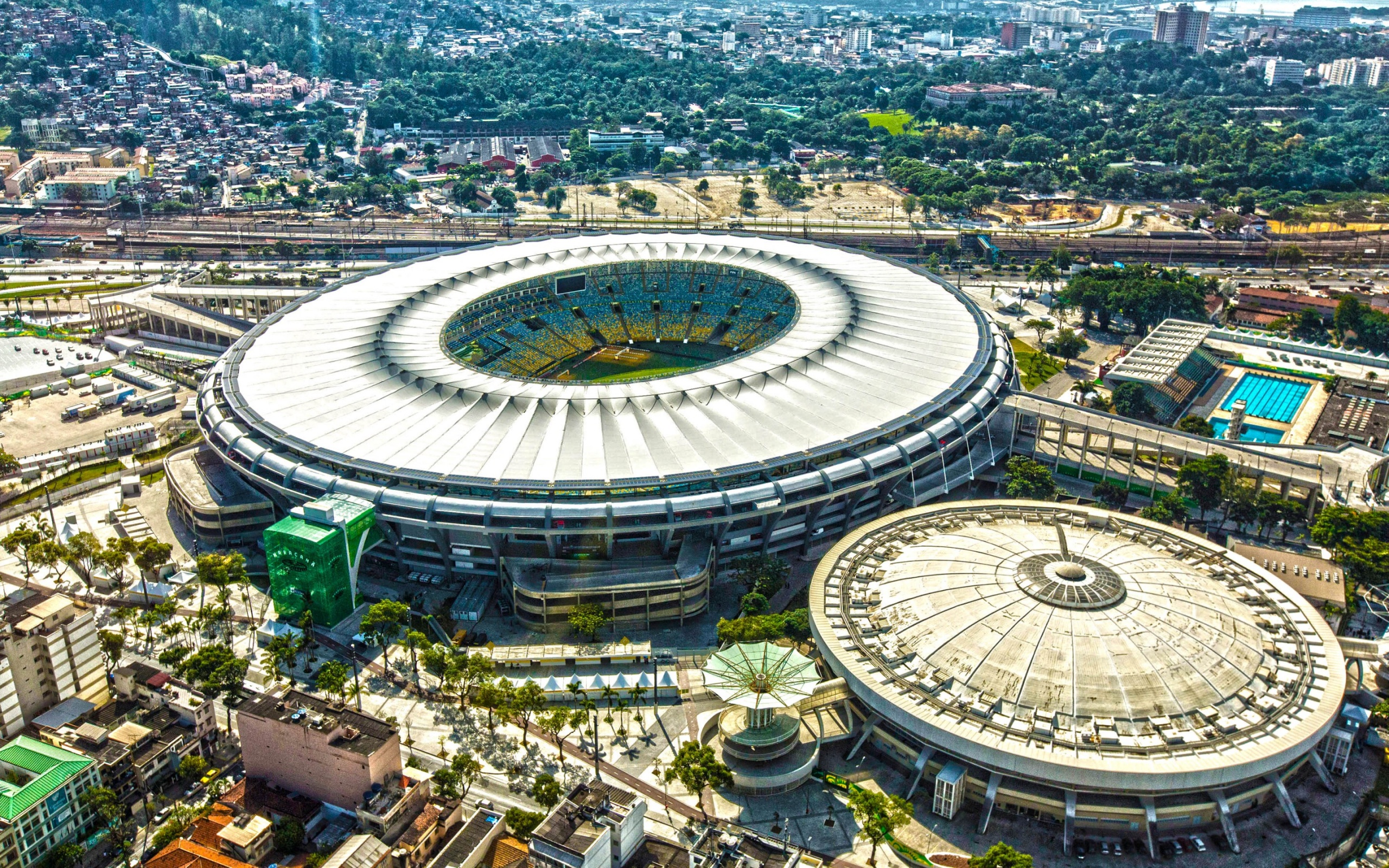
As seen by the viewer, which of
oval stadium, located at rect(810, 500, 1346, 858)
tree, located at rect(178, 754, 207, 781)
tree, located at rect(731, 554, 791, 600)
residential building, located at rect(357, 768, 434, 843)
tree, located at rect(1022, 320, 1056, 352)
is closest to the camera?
residential building, located at rect(357, 768, 434, 843)

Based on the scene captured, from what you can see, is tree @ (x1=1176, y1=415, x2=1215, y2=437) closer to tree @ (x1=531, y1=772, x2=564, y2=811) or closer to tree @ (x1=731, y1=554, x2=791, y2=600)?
tree @ (x1=731, y1=554, x2=791, y2=600)

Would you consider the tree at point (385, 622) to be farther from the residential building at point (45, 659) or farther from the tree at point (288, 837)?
the tree at point (288, 837)

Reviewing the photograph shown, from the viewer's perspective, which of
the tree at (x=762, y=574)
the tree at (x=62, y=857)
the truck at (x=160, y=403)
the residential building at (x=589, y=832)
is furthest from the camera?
the truck at (x=160, y=403)

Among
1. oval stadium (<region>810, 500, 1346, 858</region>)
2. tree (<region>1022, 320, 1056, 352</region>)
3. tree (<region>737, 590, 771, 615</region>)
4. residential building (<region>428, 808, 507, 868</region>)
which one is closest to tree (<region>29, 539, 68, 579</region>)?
residential building (<region>428, 808, 507, 868</region>)

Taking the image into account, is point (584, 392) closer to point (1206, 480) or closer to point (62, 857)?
point (62, 857)

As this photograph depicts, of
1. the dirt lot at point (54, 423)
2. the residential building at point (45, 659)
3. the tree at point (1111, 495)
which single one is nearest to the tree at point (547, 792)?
the residential building at point (45, 659)

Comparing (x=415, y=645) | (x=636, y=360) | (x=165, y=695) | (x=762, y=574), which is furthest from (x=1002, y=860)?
(x=636, y=360)
